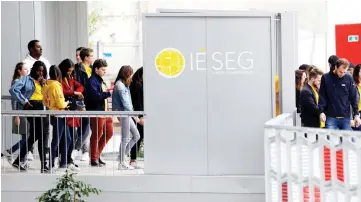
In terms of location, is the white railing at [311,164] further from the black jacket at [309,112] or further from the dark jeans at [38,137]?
the dark jeans at [38,137]

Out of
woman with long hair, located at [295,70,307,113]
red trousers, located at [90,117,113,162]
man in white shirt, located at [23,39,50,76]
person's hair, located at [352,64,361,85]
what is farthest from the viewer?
person's hair, located at [352,64,361,85]

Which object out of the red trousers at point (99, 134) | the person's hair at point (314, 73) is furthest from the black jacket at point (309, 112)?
the red trousers at point (99, 134)

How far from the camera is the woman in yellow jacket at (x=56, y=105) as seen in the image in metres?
13.7

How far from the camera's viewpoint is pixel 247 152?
1350 cm

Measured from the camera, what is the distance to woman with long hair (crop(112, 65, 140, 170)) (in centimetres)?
1391

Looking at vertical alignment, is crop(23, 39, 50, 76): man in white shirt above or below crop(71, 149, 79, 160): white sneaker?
above

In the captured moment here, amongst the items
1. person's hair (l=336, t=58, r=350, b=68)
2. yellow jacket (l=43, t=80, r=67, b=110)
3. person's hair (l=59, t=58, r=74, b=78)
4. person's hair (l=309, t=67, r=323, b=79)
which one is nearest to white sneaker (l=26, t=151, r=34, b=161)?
yellow jacket (l=43, t=80, r=67, b=110)

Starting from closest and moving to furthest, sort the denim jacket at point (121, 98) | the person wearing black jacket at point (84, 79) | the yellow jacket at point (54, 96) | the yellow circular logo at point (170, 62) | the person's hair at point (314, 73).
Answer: the yellow circular logo at point (170, 62), the yellow jacket at point (54, 96), the denim jacket at point (121, 98), the person wearing black jacket at point (84, 79), the person's hair at point (314, 73)

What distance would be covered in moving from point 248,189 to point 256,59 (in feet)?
5.52

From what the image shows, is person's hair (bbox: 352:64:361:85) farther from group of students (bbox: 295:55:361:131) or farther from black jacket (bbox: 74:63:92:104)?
black jacket (bbox: 74:63:92:104)

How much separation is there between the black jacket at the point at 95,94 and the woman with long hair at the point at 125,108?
8.5 inches

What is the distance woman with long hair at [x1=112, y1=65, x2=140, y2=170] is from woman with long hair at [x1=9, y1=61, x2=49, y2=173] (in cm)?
100

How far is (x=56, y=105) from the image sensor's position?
13914 millimetres

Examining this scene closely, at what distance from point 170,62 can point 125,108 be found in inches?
42.0
